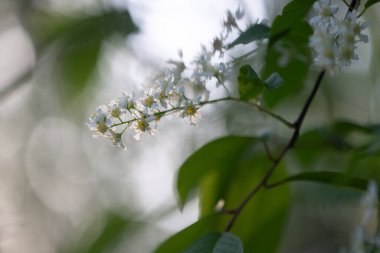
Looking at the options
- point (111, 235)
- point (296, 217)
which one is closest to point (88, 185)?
point (296, 217)

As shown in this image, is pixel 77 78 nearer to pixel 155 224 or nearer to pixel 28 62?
pixel 28 62

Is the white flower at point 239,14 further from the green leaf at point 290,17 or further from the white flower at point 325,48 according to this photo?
the white flower at point 325,48

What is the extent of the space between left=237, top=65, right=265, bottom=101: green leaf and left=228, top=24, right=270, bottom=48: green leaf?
5 cm

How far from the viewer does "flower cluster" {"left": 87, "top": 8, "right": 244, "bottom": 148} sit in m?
0.85

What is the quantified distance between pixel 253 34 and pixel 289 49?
22cm

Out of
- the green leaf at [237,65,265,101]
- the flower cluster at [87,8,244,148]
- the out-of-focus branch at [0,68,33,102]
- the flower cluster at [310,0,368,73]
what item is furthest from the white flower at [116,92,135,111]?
the out-of-focus branch at [0,68,33,102]

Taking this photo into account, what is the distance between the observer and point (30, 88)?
9.23 ft

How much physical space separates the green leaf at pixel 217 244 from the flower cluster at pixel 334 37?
28 cm

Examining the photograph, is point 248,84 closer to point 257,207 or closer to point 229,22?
point 229,22

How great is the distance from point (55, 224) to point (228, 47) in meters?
2.66

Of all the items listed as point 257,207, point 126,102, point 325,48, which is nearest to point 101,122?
point 126,102

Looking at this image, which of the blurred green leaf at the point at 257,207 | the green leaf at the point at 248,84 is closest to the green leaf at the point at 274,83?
the green leaf at the point at 248,84

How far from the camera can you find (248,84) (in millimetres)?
897

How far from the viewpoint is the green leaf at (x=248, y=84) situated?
2.70 feet
